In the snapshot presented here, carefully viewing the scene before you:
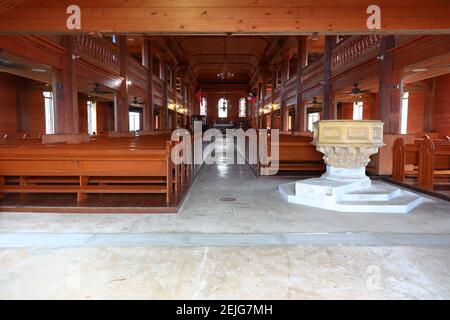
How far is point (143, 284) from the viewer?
2.37m

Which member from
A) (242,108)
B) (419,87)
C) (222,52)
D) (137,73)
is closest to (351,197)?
(137,73)

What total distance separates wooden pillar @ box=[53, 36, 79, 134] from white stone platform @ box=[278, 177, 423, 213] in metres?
5.50

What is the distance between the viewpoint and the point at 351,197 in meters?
4.89

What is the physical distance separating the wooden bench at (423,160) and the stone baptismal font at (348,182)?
110 cm

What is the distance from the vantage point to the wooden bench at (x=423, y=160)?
6043 millimetres

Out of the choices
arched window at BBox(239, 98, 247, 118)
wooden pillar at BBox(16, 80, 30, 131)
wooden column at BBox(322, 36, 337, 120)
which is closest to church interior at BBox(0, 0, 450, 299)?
wooden column at BBox(322, 36, 337, 120)

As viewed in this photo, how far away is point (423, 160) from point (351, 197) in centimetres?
238

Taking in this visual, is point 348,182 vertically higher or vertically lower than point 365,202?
higher

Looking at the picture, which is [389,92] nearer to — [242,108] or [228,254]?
[228,254]

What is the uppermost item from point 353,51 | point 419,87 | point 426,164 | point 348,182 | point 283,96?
point 353,51

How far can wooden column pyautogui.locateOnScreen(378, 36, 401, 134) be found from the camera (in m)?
7.44

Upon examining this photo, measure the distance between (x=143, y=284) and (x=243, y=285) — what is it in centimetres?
73

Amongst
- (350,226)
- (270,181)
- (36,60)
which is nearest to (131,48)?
(36,60)

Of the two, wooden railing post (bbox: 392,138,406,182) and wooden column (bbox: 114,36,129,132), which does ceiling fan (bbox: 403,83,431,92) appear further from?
wooden column (bbox: 114,36,129,132)
